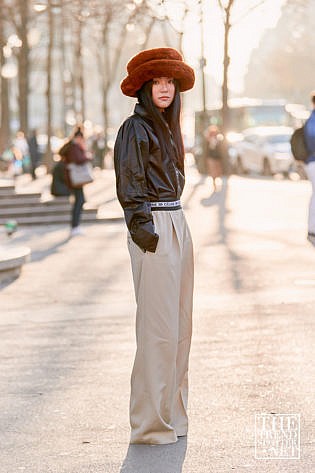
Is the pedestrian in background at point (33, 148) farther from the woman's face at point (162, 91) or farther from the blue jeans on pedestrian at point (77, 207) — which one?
the woman's face at point (162, 91)

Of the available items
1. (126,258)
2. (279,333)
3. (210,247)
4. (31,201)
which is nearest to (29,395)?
(279,333)

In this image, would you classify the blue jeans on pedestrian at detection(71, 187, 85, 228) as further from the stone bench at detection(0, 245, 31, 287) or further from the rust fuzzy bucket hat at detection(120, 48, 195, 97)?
the rust fuzzy bucket hat at detection(120, 48, 195, 97)

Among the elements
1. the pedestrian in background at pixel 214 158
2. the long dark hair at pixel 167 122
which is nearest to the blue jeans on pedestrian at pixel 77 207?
the pedestrian in background at pixel 214 158

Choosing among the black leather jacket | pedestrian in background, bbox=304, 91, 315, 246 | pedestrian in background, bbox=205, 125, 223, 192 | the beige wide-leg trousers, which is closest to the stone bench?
pedestrian in background, bbox=304, 91, 315, 246

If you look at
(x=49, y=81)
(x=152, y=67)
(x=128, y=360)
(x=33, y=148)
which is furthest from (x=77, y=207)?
(x=33, y=148)

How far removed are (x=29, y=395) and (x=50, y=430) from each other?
3.06 ft

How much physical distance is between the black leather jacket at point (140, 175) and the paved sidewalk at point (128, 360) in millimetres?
949

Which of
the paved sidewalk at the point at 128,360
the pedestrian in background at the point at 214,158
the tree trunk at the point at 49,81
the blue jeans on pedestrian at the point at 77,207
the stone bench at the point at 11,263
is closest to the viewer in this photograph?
the paved sidewalk at the point at 128,360

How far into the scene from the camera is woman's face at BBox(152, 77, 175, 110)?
5852 millimetres

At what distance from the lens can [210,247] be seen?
17.0 meters

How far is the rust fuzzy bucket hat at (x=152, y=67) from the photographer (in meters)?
5.79
